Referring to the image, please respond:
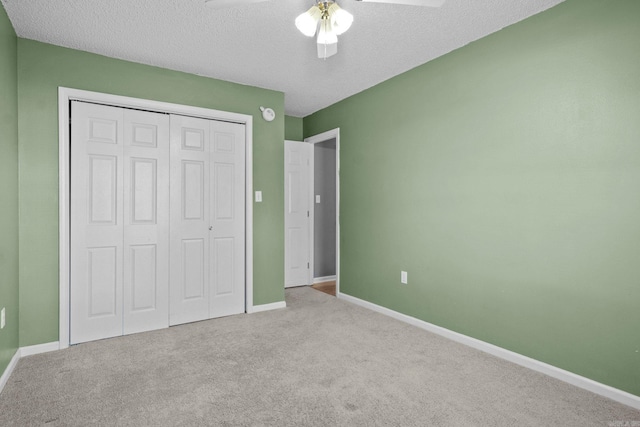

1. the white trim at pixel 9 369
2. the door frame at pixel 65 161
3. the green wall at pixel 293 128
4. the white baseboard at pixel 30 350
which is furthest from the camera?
the green wall at pixel 293 128

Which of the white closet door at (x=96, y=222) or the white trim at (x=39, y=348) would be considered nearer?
the white trim at (x=39, y=348)

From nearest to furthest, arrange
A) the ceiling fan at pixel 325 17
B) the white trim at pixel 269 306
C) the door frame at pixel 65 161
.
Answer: the ceiling fan at pixel 325 17
the door frame at pixel 65 161
the white trim at pixel 269 306

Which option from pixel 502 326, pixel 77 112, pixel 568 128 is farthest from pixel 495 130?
pixel 77 112

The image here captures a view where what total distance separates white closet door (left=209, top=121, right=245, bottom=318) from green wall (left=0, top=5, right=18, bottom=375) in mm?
1508

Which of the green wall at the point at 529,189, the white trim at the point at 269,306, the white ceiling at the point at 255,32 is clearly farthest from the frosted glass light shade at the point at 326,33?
the white trim at the point at 269,306

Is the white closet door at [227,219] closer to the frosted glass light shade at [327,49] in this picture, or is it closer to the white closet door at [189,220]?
the white closet door at [189,220]

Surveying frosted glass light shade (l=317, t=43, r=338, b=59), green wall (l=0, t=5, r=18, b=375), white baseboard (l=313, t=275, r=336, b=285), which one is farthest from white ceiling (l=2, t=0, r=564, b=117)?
white baseboard (l=313, t=275, r=336, b=285)

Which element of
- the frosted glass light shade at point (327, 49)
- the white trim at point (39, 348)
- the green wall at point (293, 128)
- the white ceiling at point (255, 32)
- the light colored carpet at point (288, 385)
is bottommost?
the light colored carpet at point (288, 385)

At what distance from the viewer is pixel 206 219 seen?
3502 mm

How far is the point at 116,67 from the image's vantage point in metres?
3.05

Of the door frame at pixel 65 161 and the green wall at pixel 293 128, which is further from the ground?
the green wall at pixel 293 128

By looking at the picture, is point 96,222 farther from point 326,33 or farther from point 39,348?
point 326,33

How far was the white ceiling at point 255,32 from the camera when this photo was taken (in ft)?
7.52

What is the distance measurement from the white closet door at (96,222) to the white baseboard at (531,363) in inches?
105
